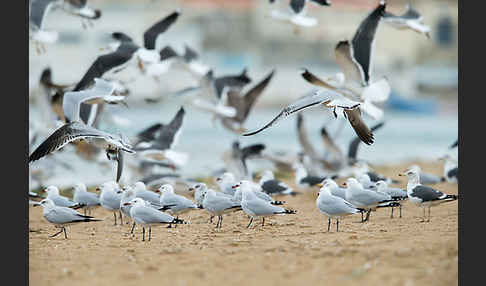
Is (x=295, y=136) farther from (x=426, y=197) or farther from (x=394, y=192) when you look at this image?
(x=426, y=197)

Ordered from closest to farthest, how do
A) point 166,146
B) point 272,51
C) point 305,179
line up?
1. point 305,179
2. point 166,146
3. point 272,51

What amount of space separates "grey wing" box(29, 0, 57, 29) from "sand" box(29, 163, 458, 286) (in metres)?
2.41

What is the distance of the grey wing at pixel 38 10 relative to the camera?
8.70 m

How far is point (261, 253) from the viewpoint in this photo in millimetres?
5363

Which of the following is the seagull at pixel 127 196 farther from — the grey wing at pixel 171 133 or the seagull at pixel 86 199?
the grey wing at pixel 171 133

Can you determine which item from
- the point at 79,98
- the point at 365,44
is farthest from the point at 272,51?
the point at 79,98

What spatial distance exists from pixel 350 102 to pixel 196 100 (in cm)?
426

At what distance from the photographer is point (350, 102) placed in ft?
20.0

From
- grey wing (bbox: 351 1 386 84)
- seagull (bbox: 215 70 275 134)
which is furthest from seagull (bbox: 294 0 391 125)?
seagull (bbox: 215 70 275 134)

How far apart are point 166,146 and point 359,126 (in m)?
2.91

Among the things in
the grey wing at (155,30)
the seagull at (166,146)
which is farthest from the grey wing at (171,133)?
the grey wing at (155,30)

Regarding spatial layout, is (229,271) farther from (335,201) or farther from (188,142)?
(188,142)

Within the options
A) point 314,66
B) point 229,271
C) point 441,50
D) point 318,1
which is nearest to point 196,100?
point 318,1

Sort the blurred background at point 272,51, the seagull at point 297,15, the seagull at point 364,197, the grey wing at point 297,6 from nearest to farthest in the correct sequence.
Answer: the seagull at point 364,197
the seagull at point 297,15
the grey wing at point 297,6
the blurred background at point 272,51
